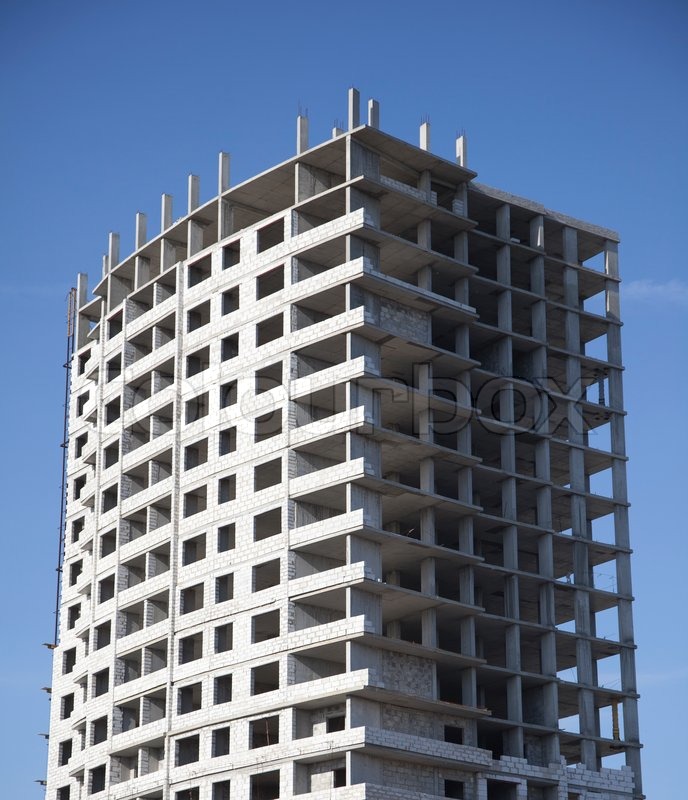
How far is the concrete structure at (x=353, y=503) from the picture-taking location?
91.2 meters

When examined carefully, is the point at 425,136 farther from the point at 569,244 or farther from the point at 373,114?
the point at 569,244

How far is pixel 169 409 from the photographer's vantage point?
4168 inches

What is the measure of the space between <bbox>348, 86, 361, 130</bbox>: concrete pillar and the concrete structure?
342 mm

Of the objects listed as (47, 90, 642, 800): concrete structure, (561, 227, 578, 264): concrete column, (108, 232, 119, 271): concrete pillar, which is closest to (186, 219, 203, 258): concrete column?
(47, 90, 642, 800): concrete structure

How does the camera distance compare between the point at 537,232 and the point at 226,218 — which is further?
the point at 537,232

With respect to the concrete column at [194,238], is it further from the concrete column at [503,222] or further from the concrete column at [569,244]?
the concrete column at [569,244]

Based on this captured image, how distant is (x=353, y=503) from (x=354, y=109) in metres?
22.1

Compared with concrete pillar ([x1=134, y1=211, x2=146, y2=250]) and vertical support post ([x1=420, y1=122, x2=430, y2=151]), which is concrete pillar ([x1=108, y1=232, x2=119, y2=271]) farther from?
vertical support post ([x1=420, y1=122, x2=430, y2=151])

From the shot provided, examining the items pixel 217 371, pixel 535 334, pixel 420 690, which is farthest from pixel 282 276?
pixel 420 690

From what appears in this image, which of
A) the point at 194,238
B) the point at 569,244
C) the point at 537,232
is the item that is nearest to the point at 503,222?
the point at 537,232

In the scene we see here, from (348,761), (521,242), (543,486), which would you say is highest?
(521,242)

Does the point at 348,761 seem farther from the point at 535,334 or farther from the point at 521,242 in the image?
the point at 521,242

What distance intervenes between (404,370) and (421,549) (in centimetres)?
1074

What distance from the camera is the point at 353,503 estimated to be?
90.6 metres
